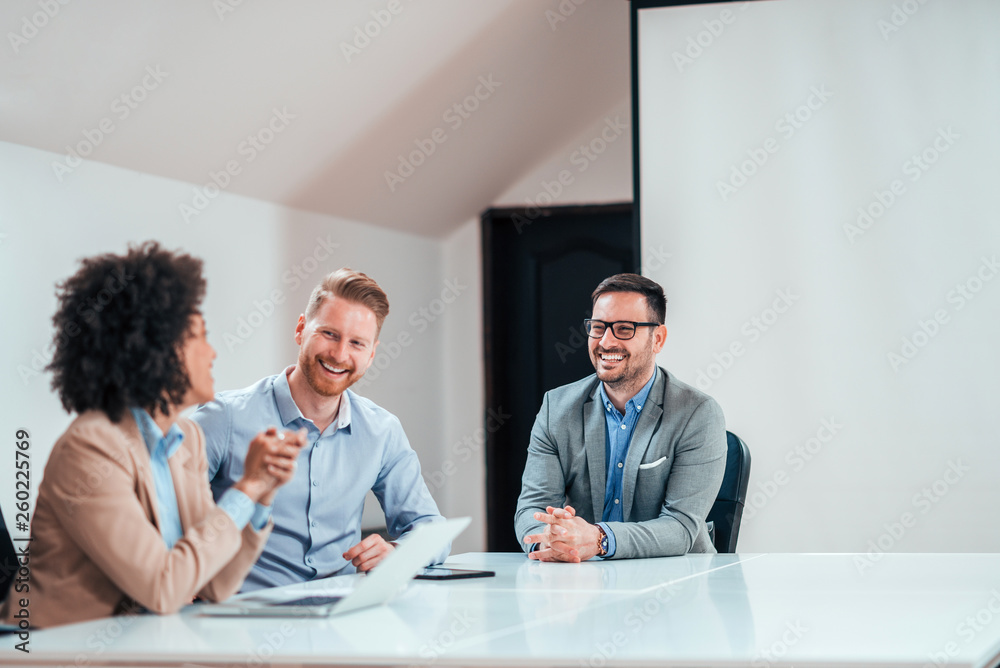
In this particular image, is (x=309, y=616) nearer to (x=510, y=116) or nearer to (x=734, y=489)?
(x=734, y=489)

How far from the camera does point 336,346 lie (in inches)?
90.4

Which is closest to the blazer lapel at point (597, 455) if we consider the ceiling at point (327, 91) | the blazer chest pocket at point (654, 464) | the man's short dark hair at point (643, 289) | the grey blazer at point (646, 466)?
the grey blazer at point (646, 466)

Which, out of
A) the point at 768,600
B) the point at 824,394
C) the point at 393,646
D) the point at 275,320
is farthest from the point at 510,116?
Result: the point at 393,646

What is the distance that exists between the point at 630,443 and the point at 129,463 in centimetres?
146

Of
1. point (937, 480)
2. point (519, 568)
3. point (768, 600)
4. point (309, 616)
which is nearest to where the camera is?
point (309, 616)

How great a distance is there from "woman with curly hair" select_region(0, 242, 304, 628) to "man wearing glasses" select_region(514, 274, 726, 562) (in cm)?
105

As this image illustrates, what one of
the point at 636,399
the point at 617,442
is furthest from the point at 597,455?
the point at 636,399

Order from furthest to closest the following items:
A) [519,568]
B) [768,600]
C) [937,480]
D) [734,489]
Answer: [937,480] → [734,489] → [519,568] → [768,600]

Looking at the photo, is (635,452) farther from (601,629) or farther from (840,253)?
(840,253)

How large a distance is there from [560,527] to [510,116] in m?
2.94

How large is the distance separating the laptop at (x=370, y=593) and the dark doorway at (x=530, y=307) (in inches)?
156

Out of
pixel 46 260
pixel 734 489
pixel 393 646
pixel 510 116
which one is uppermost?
pixel 510 116

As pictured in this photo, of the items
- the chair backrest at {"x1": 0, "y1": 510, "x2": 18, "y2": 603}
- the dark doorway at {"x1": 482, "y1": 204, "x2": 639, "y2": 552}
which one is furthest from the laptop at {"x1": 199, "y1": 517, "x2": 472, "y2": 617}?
the dark doorway at {"x1": 482, "y1": 204, "x2": 639, "y2": 552}

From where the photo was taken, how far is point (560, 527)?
2.26m
